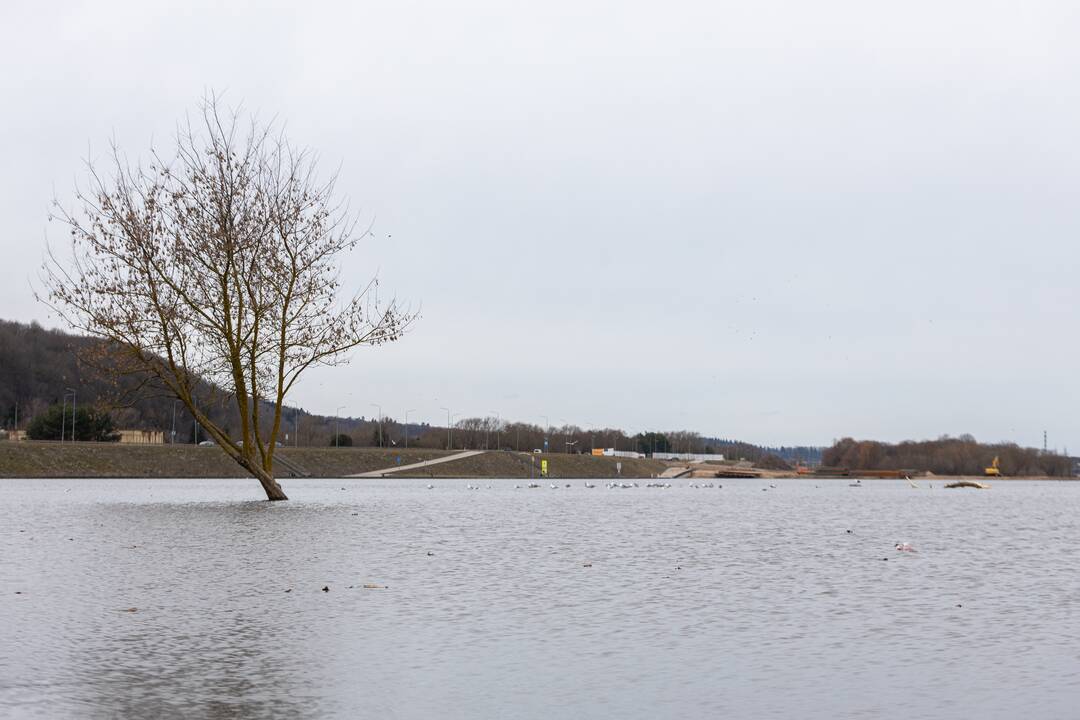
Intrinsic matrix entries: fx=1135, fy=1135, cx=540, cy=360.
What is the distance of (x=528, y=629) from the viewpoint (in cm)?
1603

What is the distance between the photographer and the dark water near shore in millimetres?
11477

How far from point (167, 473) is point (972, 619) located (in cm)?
14091

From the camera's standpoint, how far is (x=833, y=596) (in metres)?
20.0

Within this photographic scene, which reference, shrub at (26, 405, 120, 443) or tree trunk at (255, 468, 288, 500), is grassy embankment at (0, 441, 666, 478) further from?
tree trunk at (255, 468, 288, 500)

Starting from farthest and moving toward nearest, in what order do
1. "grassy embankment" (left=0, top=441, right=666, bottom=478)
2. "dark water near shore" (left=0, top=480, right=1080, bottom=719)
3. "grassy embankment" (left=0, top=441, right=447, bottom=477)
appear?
"grassy embankment" (left=0, top=441, right=666, bottom=478), "grassy embankment" (left=0, top=441, right=447, bottom=477), "dark water near shore" (left=0, top=480, right=1080, bottom=719)

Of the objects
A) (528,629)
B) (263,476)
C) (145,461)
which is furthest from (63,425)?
(528,629)

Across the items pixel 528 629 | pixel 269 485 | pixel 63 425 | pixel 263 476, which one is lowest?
pixel 528 629

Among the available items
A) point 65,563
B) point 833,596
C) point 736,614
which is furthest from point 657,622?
point 65,563

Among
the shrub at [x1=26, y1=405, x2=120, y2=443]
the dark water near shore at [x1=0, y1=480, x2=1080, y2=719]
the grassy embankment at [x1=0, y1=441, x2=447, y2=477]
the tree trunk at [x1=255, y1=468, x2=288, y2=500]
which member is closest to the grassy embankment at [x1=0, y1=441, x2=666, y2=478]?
the grassy embankment at [x1=0, y1=441, x2=447, y2=477]

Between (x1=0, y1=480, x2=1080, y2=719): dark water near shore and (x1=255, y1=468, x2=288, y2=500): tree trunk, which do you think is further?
(x1=255, y1=468, x2=288, y2=500): tree trunk

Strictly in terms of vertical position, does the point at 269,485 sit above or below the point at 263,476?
below

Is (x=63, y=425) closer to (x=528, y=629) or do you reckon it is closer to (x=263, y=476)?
(x=263, y=476)

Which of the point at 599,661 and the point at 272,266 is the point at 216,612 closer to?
the point at 599,661

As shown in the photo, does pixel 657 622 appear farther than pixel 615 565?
No
